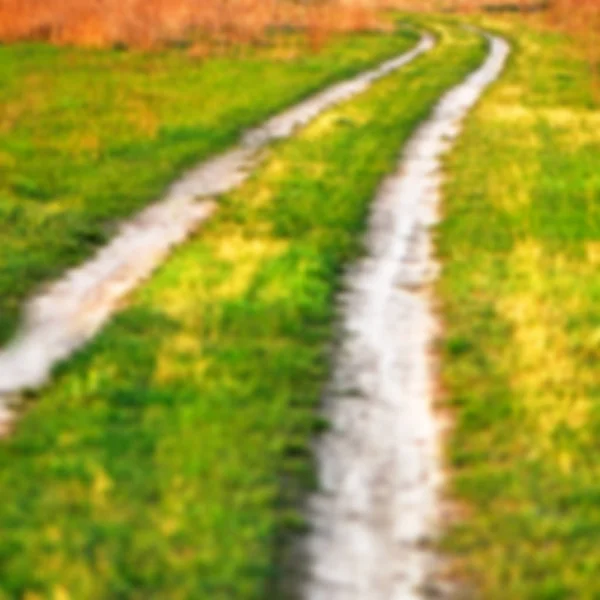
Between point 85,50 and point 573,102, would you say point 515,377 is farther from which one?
point 85,50

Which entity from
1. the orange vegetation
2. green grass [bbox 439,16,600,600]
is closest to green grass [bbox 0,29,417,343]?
green grass [bbox 439,16,600,600]

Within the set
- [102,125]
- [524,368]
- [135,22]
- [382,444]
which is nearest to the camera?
[382,444]

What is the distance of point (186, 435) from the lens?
773 centimetres

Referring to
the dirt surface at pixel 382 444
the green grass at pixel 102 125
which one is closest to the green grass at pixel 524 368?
the dirt surface at pixel 382 444

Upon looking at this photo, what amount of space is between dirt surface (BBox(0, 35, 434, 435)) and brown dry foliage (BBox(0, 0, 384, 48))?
12883 millimetres

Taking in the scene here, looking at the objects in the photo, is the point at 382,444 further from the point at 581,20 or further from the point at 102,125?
the point at 581,20

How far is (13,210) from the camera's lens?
13.7 metres

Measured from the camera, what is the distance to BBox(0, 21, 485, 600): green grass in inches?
243

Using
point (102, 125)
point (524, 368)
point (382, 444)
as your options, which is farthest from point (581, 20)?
point (382, 444)

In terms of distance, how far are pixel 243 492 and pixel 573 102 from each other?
809 inches

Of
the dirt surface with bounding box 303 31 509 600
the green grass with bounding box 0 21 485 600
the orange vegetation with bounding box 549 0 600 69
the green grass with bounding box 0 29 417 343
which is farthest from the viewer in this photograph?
the orange vegetation with bounding box 549 0 600 69

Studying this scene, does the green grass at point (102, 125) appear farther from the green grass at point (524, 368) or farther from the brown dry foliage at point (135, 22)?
the green grass at point (524, 368)

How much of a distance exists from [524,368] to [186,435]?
2378 mm

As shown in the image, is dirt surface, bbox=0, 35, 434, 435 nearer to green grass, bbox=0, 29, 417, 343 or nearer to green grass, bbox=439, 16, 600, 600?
green grass, bbox=0, 29, 417, 343
